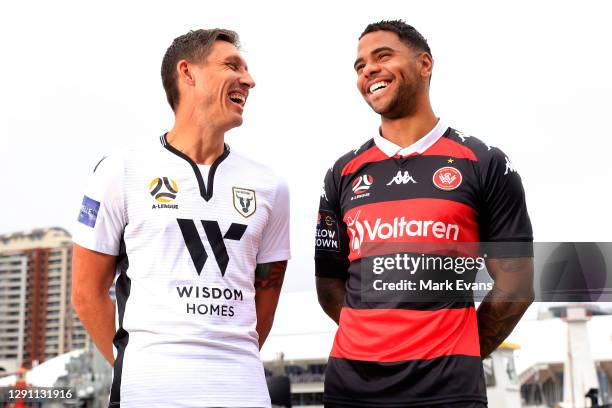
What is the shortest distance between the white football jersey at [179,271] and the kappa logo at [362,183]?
1.90 feet

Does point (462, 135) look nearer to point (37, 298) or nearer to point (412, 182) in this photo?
point (412, 182)

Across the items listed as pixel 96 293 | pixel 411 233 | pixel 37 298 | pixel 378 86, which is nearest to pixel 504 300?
pixel 411 233

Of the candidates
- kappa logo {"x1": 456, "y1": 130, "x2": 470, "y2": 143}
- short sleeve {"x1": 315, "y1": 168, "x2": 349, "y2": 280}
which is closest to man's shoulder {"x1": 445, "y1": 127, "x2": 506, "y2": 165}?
kappa logo {"x1": 456, "y1": 130, "x2": 470, "y2": 143}

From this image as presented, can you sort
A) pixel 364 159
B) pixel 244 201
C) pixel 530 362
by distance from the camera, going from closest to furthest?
pixel 244 201 < pixel 364 159 < pixel 530 362

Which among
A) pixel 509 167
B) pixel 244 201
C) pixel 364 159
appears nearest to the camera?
pixel 244 201

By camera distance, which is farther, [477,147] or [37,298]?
[37,298]

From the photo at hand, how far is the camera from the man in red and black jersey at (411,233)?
10.5ft

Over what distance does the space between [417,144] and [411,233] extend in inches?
21.0

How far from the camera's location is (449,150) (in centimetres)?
353

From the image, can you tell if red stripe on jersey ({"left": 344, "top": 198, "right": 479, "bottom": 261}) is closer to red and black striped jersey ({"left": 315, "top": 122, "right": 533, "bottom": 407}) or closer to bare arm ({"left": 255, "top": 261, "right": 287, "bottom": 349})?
red and black striped jersey ({"left": 315, "top": 122, "right": 533, "bottom": 407})

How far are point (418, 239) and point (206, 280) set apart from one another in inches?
41.2

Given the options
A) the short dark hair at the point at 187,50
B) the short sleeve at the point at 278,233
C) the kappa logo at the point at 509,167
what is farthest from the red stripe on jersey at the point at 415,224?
the short dark hair at the point at 187,50

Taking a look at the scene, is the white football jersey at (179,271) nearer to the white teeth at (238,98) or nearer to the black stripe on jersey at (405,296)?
the white teeth at (238,98)

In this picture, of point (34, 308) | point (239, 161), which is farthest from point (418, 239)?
point (34, 308)
